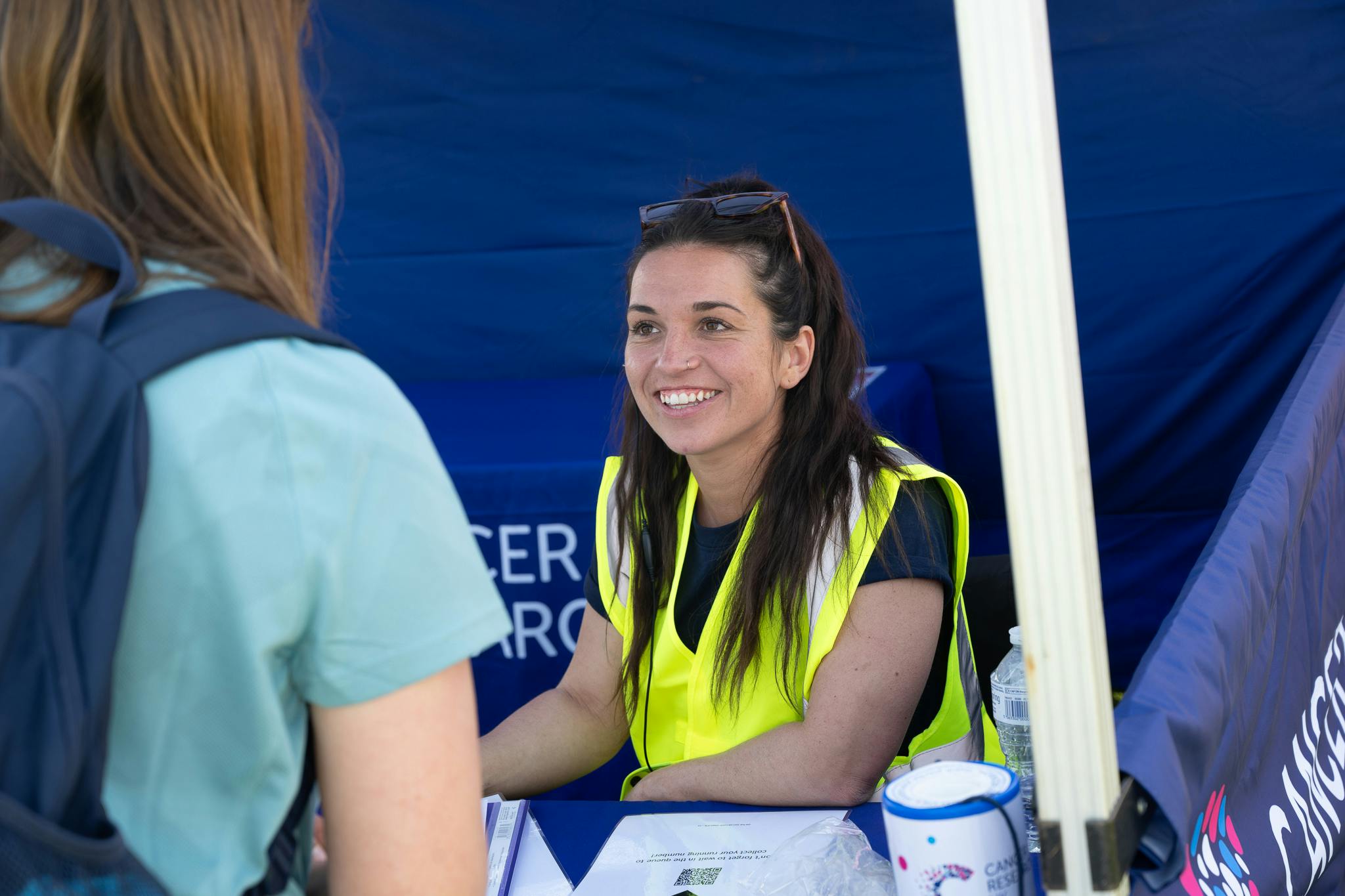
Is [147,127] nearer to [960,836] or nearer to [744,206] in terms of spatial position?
[960,836]

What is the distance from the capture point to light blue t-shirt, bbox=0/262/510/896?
0.61m

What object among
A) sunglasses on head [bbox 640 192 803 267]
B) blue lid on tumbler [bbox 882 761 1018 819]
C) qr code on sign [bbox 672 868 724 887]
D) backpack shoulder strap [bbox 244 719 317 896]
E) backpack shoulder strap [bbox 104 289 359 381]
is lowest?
qr code on sign [bbox 672 868 724 887]

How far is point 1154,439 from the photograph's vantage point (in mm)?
3154

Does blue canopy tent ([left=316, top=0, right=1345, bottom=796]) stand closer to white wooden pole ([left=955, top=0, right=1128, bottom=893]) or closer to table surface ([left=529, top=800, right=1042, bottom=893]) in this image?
table surface ([left=529, top=800, right=1042, bottom=893])

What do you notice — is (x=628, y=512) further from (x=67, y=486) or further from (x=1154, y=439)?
(x=1154, y=439)

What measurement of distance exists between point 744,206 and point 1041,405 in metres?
1.16

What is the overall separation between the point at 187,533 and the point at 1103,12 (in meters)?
2.86

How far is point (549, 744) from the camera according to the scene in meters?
1.80

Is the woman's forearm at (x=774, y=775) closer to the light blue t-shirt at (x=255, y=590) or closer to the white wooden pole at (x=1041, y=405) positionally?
the white wooden pole at (x=1041, y=405)

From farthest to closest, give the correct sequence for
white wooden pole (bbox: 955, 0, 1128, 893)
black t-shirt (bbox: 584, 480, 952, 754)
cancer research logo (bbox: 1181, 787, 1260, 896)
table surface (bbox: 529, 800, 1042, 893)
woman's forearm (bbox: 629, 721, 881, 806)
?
black t-shirt (bbox: 584, 480, 952, 754) → woman's forearm (bbox: 629, 721, 881, 806) → table surface (bbox: 529, 800, 1042, 893) → cancer research logo (bbox: 1181, 787, 1260, 896) → white wooden pole (bbox: 955, 0, 1128, 893)

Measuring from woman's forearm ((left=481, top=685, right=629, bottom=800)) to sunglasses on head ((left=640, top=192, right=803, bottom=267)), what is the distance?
0.75m

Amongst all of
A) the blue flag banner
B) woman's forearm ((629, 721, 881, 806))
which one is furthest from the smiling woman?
the blue flag banner

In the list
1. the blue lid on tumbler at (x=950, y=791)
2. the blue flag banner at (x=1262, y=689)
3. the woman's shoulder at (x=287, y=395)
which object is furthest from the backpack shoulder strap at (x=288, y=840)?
the blue flag banner at (x=1262, y=689)

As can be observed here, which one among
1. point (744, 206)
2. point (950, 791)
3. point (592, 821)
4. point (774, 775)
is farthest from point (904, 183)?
point (950, 791)
